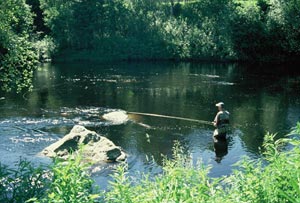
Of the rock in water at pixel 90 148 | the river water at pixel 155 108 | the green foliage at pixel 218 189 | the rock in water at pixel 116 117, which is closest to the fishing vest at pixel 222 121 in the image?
the river water at pixel 155 108

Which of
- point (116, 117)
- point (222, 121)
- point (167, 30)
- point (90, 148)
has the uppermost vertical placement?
point (167, 30)

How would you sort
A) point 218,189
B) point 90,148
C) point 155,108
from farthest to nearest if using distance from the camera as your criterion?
1. point 155,108
2. point 90,148
3. point 218,189

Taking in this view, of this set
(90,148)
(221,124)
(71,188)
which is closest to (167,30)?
(221,124)

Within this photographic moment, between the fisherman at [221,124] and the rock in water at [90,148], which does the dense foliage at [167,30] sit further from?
the rock in water at [90,148]

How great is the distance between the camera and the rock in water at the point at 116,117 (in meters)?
28.2

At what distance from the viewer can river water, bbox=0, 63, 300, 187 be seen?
21930mm

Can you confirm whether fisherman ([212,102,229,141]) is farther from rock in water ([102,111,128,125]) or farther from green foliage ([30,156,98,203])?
green foliage ([30,156,98,203])

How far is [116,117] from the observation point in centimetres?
2888

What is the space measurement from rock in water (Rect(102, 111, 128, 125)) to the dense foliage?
3324cm

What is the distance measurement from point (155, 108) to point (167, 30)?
121ft

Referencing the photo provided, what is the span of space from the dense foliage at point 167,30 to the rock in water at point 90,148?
4010cm

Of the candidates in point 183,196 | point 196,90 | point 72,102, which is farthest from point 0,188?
point 196,90

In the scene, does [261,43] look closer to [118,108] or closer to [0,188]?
[118,108]

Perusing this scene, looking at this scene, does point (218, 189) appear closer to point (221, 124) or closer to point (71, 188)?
point (71, 188)
